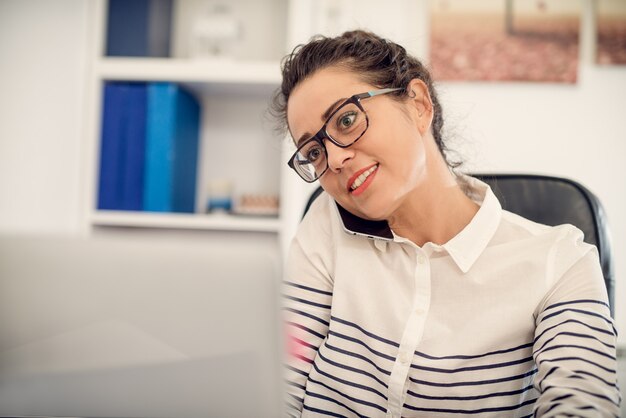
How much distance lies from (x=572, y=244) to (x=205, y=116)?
4.66 feet

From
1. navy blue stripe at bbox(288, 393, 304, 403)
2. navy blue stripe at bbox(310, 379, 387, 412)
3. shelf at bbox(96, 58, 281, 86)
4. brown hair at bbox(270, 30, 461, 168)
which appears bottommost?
navy blue stripe at bbox(288, 393, 304, 403)

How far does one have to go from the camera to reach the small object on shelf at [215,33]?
5.56ft

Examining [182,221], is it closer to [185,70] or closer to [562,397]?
[185,70]

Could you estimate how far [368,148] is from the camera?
2.83 ft

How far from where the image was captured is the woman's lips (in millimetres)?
877

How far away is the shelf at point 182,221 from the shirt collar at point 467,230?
0.70 meters

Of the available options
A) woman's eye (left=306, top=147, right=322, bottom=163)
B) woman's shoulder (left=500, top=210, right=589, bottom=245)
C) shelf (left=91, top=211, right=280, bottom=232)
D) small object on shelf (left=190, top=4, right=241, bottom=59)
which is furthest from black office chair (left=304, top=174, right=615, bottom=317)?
small object on shelf (left=190, top=4, right=241, bottom=59)

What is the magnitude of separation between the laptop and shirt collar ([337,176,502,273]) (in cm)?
53

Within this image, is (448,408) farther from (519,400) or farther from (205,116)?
(205,116)

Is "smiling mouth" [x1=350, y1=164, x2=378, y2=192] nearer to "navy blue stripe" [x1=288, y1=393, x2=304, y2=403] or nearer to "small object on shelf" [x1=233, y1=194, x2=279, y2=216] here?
"navy blue stripe" [x1=288, y1=393, x2=304, y2=403]

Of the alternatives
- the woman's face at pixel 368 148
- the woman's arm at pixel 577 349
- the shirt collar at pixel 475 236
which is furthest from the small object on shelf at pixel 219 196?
the woman's arm at pixel 577 349

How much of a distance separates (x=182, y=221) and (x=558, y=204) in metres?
1.12

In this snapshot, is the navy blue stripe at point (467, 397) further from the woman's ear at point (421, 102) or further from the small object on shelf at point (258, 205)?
the small object on shelf at point (258, 205)

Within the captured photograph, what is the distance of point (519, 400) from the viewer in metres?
0.84
